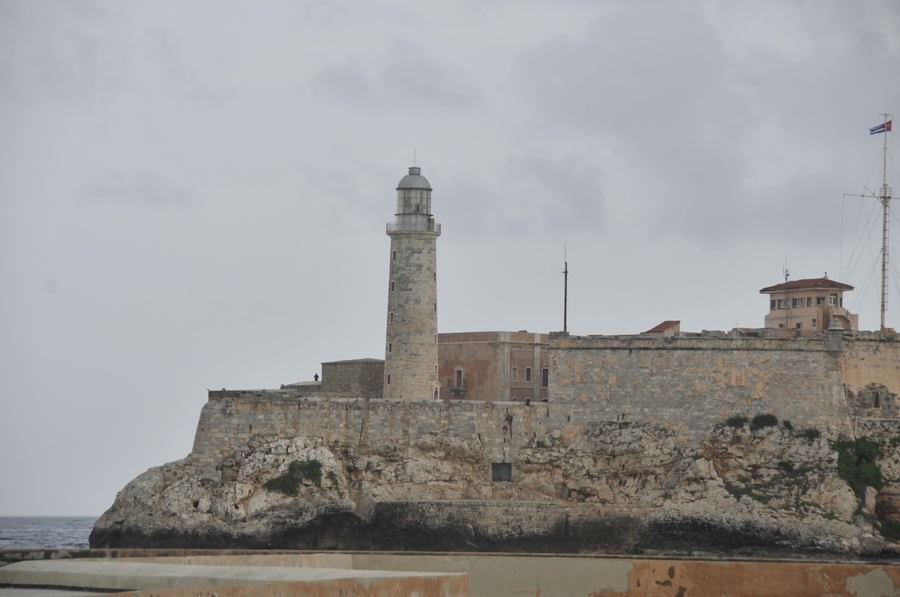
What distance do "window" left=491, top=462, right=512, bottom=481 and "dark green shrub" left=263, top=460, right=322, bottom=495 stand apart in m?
5.04

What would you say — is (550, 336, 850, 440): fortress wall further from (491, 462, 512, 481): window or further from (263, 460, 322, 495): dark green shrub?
(263, 460, 322, 495): dark green shrub

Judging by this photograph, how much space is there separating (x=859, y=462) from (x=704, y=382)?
15.5 feet

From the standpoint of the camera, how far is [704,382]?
4212 centimetres

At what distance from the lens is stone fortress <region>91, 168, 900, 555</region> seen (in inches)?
1543

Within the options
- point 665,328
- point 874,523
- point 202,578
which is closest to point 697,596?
point 202,578

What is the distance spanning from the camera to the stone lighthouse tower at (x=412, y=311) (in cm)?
4359

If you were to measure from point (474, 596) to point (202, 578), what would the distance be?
6.02 meters

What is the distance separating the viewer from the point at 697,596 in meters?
20.5

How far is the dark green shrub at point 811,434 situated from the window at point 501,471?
8.23 metres

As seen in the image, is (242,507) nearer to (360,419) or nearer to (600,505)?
(360,419)

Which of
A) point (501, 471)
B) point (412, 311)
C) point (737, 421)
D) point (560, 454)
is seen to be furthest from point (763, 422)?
point (412, 311)

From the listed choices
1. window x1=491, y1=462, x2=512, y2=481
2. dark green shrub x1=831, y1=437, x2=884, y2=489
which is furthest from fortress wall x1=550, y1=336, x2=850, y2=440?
window x1=491, y1=462, x2=512, y2=481

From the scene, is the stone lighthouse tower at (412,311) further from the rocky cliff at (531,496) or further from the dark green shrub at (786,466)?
the dark green shrub at (786,466)

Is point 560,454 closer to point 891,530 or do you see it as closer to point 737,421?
point 737,421
